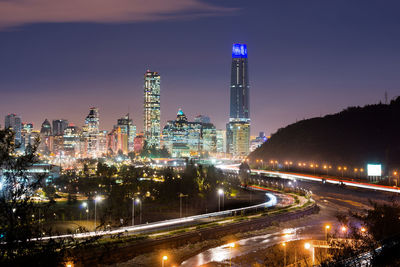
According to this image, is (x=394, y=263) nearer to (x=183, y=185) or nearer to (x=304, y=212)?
(x=304, y=212)

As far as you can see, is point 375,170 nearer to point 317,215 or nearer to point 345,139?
point 317,215

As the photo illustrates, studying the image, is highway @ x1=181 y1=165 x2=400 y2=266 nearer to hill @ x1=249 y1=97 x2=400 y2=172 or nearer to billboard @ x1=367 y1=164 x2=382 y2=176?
billboard @ x1=367 y1=164 x2=382 y2=176

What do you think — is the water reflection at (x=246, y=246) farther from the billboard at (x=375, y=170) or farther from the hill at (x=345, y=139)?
the hill at (x=345, y=139)

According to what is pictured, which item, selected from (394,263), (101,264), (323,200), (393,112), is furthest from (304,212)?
(393,112)

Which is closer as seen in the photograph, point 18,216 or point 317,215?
point 18,216

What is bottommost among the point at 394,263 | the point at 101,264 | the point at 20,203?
the point at 101,264

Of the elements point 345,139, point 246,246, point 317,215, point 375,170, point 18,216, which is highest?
point 345,139

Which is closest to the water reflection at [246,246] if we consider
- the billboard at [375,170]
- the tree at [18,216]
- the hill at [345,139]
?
the tree at [18,216]

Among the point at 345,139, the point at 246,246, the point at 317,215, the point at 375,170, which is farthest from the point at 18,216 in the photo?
the point at 345,139
